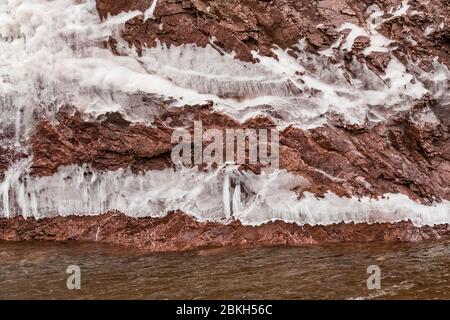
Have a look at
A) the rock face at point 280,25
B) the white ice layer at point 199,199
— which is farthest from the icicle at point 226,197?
the rock face at point 280,25

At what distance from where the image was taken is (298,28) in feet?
30.6

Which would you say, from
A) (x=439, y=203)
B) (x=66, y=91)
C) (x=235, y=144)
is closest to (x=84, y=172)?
(x=66, y=91)

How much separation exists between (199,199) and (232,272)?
6.03 feet

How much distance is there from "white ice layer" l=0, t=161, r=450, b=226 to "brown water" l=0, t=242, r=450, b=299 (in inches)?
24.7

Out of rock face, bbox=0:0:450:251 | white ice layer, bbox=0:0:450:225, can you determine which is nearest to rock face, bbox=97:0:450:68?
rock face, bbox=0:0:450:251

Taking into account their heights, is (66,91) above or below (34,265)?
above

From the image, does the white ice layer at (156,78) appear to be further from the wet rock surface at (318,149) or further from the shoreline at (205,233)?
the shoreline at (205,233)

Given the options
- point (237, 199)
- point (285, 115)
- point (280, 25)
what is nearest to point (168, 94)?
point (285, 115)

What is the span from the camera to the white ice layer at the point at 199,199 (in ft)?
27.1

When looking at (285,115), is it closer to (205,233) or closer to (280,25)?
(280,25)
